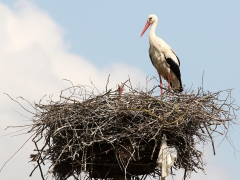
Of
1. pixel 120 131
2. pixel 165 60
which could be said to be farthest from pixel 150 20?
pixel 120 131

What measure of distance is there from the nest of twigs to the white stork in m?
2.58

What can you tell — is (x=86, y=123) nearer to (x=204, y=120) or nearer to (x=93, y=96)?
(x=93, y=96)

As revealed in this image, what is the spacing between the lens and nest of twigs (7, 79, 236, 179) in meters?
7.55

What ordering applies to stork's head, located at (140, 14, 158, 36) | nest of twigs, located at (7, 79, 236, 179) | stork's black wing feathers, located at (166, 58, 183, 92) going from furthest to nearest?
stork's head, located at (140, 14, 158, 36) < stork's black wing feathers, located at (166, 58, 183, 92) < nest of twigs, located at (7, 79, 236, 179)

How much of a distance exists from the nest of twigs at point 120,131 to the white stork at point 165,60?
258 cm

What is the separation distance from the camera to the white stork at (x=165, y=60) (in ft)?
34.9

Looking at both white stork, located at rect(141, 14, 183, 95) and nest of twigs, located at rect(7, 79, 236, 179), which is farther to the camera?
white stork, located at rect(141, 14, 183, 95)

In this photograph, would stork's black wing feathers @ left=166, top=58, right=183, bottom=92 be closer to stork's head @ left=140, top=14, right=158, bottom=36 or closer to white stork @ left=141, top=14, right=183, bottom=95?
white stork @ left=141, top=14, right=183, bottom=95

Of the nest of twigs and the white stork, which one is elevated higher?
the white stork

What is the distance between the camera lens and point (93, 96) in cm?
796

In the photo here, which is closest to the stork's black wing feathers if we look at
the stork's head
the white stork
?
the white stork

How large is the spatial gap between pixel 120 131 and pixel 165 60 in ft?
10.7

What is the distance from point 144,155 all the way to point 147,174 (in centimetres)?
42

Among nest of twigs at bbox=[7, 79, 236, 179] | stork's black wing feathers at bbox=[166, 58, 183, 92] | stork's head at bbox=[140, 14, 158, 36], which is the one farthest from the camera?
stork's head at bbox=[140, 14, 158, 36]
